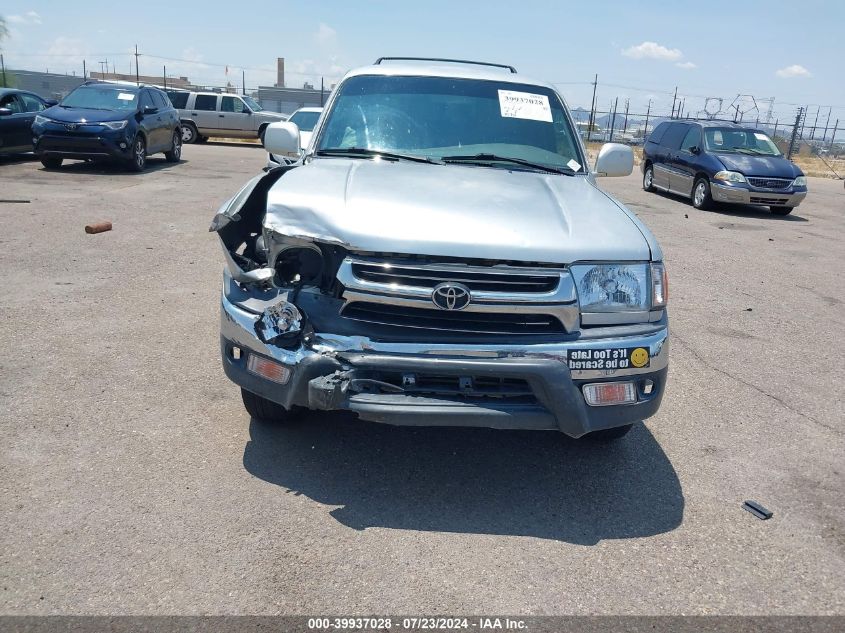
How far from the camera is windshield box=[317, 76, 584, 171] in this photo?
4.66m

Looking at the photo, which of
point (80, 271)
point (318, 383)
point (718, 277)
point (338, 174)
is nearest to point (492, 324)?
point (318, 383)

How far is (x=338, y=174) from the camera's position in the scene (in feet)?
13.2

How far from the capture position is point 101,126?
46.6 feet

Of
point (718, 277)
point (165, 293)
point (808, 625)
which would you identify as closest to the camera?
point (808, 625)

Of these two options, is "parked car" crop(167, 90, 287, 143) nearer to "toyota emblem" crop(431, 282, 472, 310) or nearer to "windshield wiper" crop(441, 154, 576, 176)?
"windshield wiper" crop(441, 154, 576, 176)

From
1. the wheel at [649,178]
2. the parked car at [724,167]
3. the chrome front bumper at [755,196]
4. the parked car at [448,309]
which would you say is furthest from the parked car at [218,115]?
the parked car at [448,309]

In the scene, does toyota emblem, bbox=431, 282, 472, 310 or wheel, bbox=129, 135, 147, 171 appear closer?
toyota emblem, bbox=431, 282, 472, 310

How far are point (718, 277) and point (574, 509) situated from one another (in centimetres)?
594

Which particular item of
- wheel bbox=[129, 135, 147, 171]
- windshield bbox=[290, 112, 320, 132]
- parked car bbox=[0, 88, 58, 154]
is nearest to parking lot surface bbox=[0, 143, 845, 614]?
wheel bbox=[129, 135, 147, 171]

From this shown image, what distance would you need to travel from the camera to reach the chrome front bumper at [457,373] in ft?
10.3

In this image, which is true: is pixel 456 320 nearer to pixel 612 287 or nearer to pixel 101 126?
pixel 612 287

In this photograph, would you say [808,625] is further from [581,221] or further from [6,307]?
[6,307]

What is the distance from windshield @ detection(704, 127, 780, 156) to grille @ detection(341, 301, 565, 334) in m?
13.2

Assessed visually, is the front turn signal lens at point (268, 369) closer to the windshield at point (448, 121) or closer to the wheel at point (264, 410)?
the wheel at point (264, 410)
